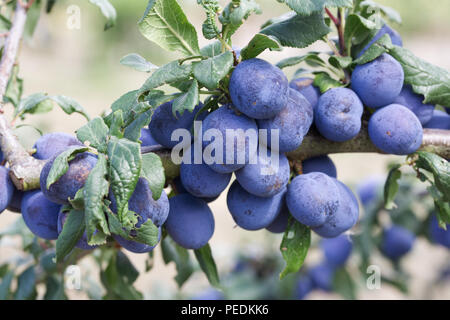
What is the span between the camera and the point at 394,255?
4.83ft

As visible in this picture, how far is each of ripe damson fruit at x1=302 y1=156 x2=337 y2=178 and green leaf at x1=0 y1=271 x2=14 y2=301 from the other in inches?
29.7

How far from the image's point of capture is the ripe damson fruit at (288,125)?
0.67 m

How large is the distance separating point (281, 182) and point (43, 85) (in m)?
3.93

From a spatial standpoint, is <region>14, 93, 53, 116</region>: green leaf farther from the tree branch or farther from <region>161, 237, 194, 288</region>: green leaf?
<region>161, 237, 194, 288</region>: green leaf

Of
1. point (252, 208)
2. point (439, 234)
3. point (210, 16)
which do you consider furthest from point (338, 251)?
point (210, 16)

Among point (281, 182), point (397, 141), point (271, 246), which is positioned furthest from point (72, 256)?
point (271, 246)

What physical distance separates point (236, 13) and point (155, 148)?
0.26 metres

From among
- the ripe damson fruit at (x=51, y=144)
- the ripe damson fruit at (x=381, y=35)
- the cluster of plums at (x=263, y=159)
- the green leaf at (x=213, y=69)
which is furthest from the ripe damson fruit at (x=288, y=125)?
the ripe damson fruit at (x=51, y=144)

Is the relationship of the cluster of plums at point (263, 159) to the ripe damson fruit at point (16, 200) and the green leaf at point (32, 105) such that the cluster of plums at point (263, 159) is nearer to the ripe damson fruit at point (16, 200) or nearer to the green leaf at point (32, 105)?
the ripe damson fruit at point (16, 200)

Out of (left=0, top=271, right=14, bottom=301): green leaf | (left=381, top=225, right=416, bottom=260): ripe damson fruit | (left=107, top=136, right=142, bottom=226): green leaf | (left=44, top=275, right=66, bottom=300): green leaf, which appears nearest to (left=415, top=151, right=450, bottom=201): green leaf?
(left=107, top=136, right=142, bottom=226): green leaf

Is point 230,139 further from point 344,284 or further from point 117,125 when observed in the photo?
point 344,284

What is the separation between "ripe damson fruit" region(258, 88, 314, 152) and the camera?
67 cm

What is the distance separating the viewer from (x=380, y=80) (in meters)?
0.75

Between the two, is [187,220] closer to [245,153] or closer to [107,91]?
[245,153]
